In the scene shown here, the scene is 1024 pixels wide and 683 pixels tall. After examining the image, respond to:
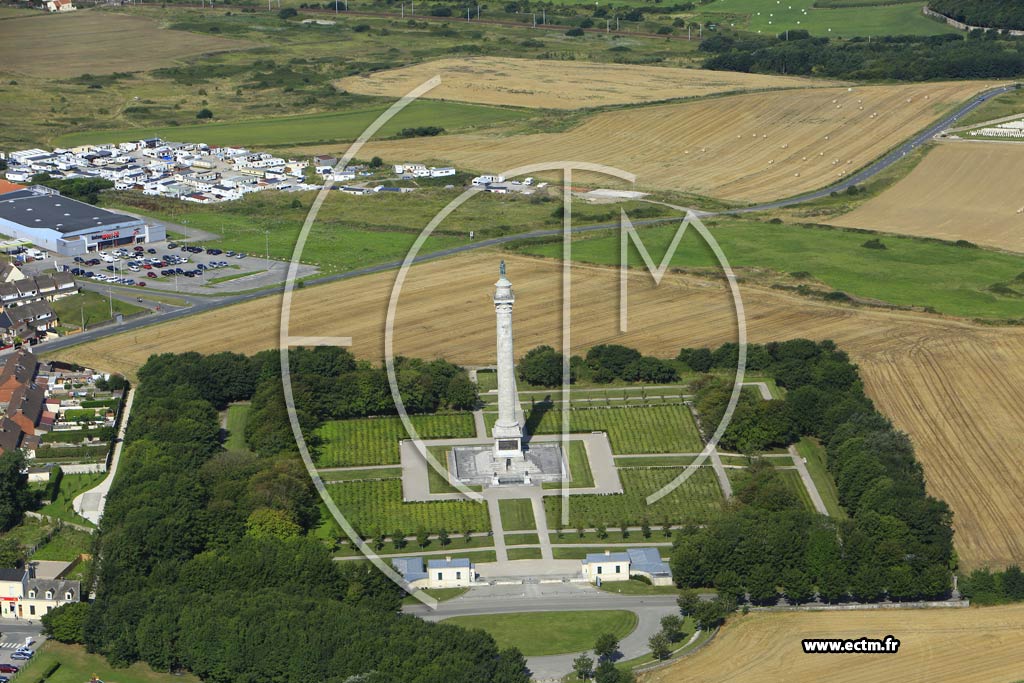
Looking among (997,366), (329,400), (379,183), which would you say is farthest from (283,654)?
(379,183)

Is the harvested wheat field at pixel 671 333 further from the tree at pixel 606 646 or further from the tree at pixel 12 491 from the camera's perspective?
the tree at pixel 606 646

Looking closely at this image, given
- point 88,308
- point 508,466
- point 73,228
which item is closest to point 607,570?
point 508,466

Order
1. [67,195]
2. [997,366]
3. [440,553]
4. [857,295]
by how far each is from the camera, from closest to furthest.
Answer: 1. [440,553]
2. [997,366]
3. [857,295]
4. [67,195]

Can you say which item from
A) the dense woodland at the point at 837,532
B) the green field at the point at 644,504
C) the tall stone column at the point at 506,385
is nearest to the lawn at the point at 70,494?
the tall stone column at the point at 506,385


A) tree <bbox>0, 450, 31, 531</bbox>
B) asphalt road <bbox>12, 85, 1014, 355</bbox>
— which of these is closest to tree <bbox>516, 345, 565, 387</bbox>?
asphalt road <bbox>12, 85, 1014, 355</bbox>

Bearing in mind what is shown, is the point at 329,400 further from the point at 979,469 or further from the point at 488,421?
the point at 979,469

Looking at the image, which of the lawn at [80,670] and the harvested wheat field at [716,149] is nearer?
the lawn at [80,670]

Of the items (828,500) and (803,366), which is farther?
(803,366)
